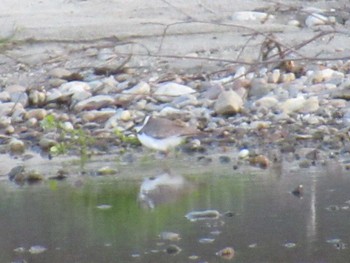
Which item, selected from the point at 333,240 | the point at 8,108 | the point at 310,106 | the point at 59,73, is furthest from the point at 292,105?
the point at 333,240

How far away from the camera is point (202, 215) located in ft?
20.6

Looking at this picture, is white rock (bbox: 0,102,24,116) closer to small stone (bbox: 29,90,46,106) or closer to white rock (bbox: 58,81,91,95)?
small stone (bbox: 29,90,46,106)

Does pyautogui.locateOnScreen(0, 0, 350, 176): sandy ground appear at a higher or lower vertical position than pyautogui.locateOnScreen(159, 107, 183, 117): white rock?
lower

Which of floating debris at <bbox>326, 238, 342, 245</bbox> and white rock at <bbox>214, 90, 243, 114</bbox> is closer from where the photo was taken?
floating debris at <bbox>326, 238, 342, 245</bbox>

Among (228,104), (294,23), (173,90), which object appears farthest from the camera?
(294,23)

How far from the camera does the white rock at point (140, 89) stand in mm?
9537

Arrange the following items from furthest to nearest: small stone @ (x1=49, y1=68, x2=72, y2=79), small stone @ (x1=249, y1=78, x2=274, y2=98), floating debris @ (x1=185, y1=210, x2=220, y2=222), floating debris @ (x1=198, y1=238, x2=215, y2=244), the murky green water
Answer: small stone @ (x1=49, y1=68, x2=72, y2=79) < small stone @ (x1=249, y1=78, x2=274, y2=98) < floating debris @ (x1=185, y1=210, x2=220, y2=222) < floating debris @ (x1=198, y1=238, x2=215, y2=244) < the murky green water

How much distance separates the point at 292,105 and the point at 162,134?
4.69 ft

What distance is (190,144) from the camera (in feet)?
27.1

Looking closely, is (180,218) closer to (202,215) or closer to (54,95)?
(202,215)

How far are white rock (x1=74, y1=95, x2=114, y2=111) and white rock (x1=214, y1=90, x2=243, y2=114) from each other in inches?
35.7

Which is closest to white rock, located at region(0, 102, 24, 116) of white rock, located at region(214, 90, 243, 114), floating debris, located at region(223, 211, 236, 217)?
white rock, located at region(214, 90, 243, 114)

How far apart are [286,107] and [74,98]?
1.77 m

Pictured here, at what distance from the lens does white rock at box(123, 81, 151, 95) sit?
9.54 metres
